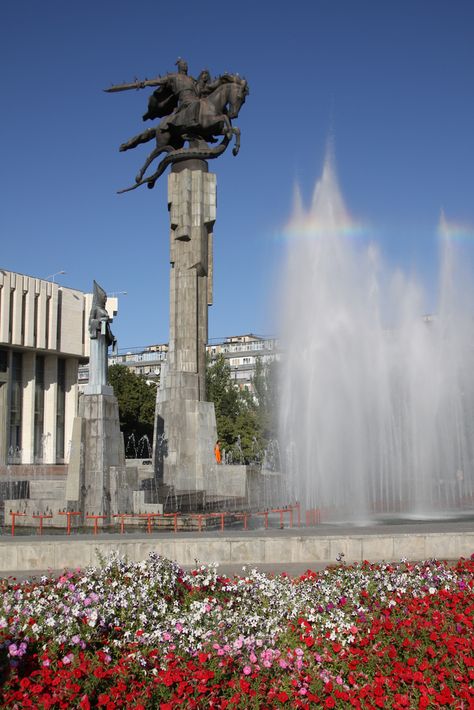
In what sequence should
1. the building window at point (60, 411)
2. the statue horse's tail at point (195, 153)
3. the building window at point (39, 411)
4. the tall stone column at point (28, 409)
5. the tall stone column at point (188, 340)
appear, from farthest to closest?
the building window at point (60, 411) < the building window at point (39, 411) < the tall stone column at point (28, 409) < the statue horse's tail at point (195, 153) < the tall stone column at point (188, 340)

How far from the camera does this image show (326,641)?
6.32m

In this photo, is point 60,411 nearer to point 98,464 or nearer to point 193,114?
point 193,114

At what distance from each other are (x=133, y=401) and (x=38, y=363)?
10010mm

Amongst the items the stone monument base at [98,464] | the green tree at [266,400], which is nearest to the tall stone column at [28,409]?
the green tree at [266,400]

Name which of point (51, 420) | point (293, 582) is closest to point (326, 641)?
point (293, 582)

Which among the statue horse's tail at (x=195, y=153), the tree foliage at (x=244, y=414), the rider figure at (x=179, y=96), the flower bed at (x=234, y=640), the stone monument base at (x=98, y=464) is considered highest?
the rider figure at (x=179, y=96)

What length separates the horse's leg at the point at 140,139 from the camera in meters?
30.3

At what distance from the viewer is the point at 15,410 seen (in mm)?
56750

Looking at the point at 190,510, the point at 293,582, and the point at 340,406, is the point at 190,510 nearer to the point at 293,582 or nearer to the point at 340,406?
the point at 340,406

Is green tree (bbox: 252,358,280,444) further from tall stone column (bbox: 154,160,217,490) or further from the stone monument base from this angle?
the stone monument base

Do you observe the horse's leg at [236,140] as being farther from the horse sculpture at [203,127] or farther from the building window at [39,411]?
the building window at [39,411]

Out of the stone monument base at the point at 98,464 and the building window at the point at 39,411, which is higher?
the building window at the point at 39,411

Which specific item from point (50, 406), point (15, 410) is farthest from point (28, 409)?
point (50, 406)

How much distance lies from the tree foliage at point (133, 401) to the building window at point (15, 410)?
7567mm
